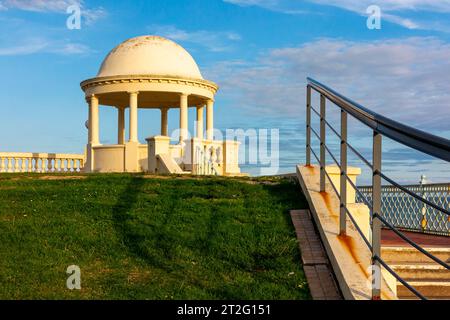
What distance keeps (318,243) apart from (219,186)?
388 cm

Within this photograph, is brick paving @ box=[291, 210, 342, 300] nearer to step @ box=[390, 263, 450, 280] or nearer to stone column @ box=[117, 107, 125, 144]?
step @ box=[390, 263, 450, 280]

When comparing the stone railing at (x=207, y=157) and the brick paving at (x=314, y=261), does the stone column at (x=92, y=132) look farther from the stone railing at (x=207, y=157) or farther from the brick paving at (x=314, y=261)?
the brick paving at (x=314, y=261)

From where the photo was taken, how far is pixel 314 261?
236 inches

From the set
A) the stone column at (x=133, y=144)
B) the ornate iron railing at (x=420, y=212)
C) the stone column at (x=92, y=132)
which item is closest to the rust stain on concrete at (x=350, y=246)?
the ornate iron railing at (x=420, y=212)

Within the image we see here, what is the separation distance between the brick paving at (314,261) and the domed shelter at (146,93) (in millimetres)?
16540

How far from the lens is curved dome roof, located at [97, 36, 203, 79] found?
26.9m

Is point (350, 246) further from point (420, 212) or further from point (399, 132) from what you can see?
point (420, 212)

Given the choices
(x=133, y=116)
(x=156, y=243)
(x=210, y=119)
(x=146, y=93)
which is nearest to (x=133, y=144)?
(x=133, y=116)

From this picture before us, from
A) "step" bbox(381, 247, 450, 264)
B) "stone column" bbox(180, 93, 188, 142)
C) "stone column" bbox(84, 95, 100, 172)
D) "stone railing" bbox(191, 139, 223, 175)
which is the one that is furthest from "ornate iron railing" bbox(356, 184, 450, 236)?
"stone column" bbox(84, 95, 100, 172)

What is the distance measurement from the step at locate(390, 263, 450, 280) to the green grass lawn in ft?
4.52

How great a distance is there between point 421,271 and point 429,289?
51 cm

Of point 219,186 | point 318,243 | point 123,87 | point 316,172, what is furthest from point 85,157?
point 318,243

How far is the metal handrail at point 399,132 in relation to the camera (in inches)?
125
